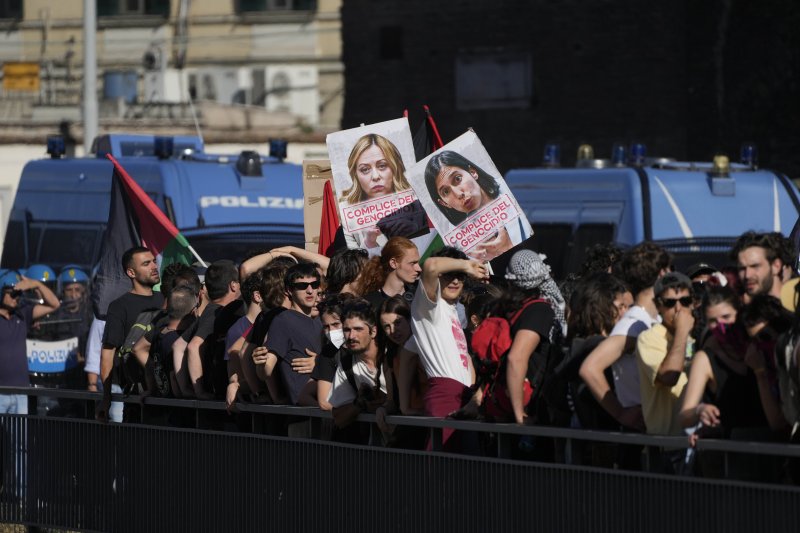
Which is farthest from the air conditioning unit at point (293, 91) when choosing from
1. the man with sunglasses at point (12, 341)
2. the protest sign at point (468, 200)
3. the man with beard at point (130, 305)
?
the protest sign at point (468, 200)

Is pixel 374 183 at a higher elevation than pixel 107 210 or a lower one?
higher

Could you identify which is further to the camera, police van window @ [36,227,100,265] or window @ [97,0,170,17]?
window @ [97,0,170,17]

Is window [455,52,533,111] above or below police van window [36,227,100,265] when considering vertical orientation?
above

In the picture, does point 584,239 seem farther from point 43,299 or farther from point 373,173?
point 373,173

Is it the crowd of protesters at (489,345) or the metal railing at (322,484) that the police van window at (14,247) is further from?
the crowd of protesters at (489,345)

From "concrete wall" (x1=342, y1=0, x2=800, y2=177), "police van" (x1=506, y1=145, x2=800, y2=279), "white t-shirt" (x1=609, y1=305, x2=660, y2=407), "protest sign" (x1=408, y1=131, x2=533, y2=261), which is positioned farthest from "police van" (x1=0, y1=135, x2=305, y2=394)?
"concrete wall" (x1=342, y1=0, x2=800, y2=177)

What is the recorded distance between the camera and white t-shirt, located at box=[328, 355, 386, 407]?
9.52 m

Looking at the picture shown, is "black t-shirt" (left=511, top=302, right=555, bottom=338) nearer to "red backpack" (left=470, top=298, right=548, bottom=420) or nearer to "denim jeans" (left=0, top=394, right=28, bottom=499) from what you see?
"red backpack" (left=470, top=298, right=548, bottom=420)

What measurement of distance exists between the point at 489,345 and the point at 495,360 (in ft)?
0.25

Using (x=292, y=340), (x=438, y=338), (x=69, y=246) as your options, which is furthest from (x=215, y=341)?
(x=69, y=246)

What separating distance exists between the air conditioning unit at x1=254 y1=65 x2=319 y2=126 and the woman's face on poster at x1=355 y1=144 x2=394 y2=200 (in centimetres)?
3123

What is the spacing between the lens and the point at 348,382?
954 cm

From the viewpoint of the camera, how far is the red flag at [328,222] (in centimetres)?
1259

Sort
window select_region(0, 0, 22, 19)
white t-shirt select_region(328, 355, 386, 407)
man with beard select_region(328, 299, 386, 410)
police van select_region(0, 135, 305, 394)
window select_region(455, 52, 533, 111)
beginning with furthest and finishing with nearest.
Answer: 1. window select_region(0, 0, 22, 19)
2. window select_region(455, 52, 533, 111)
3. police van select_region(0, 135, 305, 394)
4. white t-shirt select_region(328, 355, 386, 407)
5. man with beard select_region(328, 299, 386, 410)
